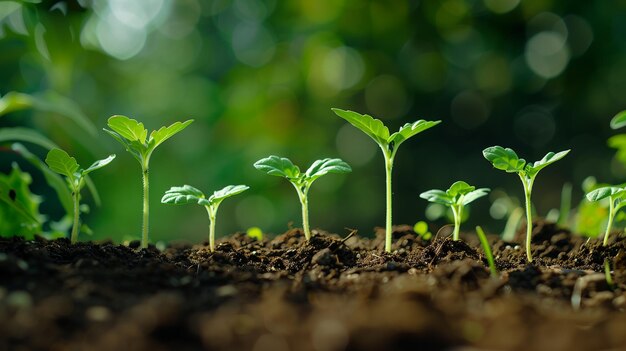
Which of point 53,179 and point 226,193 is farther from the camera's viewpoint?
point 53,179

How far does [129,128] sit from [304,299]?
89 cm

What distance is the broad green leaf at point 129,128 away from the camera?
66.4 inches

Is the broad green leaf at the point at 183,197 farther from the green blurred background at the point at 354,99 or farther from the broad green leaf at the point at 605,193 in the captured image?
the green blurred background at the point at 354,99

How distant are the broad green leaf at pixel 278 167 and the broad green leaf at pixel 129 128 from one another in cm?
38

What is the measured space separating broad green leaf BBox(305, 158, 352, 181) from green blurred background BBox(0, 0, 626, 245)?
4.17 metres

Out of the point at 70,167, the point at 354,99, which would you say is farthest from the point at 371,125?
the point at 354,99

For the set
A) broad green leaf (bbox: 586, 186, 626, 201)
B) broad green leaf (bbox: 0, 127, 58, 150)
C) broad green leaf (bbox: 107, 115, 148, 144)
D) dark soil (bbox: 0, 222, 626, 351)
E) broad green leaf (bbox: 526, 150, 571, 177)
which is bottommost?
dark soil (bbox: 0, 222, 626, 351)

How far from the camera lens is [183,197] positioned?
1.72 metres

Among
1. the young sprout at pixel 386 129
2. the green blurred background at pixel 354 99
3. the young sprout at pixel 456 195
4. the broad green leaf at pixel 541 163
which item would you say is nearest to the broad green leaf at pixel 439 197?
the young sprout at pixel 456 195

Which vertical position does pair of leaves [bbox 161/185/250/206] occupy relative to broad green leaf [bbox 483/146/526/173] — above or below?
below

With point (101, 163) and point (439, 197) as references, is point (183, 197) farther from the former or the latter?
point (439, 197)

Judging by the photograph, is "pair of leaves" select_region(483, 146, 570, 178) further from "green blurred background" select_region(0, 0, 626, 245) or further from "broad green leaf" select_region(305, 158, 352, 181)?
"green blurred background" select_region(0, 0, 626, 245)

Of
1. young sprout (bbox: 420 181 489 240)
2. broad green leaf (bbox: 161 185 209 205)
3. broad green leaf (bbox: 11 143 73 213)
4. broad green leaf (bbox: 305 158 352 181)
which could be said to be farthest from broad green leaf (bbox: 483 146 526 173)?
broad green leaf (bbox: 11 143 73 213)

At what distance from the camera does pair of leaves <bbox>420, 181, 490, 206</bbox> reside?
1.77m
